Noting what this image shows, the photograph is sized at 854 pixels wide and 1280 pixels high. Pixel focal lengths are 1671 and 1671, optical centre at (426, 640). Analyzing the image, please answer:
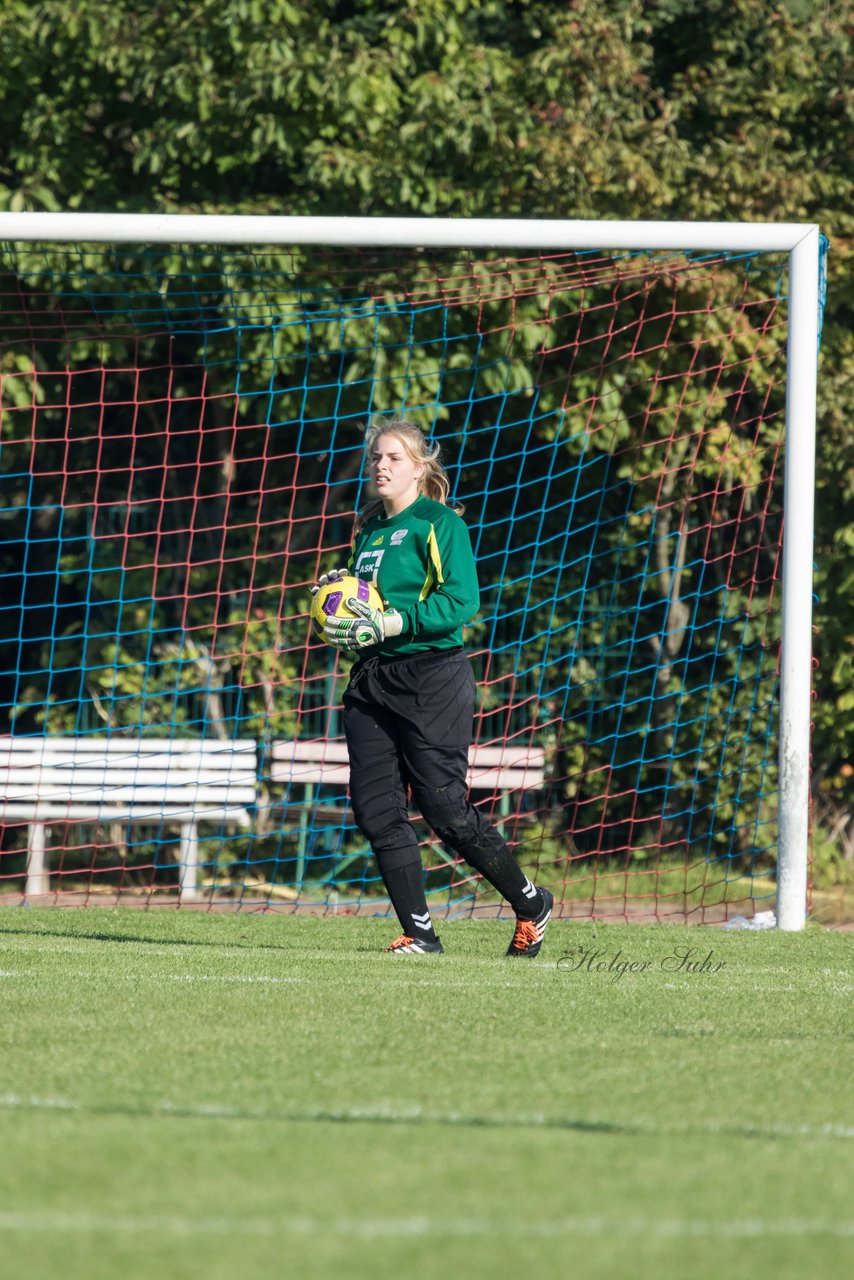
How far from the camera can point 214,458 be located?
1053cm

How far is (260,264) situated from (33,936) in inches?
157

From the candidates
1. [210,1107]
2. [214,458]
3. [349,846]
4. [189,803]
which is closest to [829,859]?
[349,846]

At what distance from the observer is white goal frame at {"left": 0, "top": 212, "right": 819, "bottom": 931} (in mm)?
6984

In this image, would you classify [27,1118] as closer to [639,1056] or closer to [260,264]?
[639,1056]

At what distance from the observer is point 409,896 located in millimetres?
5434

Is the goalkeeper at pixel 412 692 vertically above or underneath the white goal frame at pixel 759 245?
underneath

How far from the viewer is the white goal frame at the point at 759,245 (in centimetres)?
698

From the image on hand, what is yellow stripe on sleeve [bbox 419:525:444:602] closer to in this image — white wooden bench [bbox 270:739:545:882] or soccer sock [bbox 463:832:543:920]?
soccer sock [bbox 463:832:543:920]

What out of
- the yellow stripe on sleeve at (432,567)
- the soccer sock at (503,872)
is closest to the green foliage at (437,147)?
the yellow stripe on sleeve at (432,567)

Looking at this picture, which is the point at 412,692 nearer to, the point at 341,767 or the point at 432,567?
the point at 432,567

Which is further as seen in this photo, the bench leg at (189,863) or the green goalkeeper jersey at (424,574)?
the bench leg at (189,863)

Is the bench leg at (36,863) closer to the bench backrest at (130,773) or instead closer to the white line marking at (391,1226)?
the bench backrest at (130,773)

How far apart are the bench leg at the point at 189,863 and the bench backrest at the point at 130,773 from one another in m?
0.26

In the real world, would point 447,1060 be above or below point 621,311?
below
